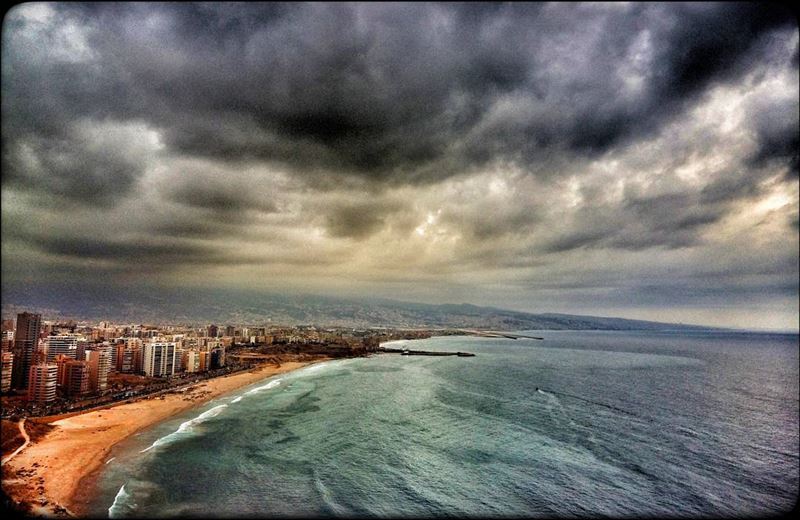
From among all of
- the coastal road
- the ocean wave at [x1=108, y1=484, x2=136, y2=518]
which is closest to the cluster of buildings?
the coastal road

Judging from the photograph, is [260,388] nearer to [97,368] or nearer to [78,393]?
[97,368]

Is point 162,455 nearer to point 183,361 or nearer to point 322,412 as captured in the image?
point 322,412

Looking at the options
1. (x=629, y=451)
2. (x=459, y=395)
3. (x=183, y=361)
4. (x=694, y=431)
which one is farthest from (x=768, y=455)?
(x=183, y=361)

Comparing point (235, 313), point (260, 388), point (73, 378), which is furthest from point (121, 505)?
point (235, 313)

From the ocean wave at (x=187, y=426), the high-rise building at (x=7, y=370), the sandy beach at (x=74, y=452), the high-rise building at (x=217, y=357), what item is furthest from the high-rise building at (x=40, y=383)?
the high-rise building at (x=217, y=357)

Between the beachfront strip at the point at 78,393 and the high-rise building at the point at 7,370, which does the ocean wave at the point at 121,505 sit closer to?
the beachfront strip at the point at 78,393

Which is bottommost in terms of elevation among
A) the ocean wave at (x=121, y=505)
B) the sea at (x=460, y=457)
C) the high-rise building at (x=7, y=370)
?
the sea at (x=460, y=457)

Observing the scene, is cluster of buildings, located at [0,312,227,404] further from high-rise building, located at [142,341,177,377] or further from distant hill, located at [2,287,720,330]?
distant hill, located at [2,287,720,330]
